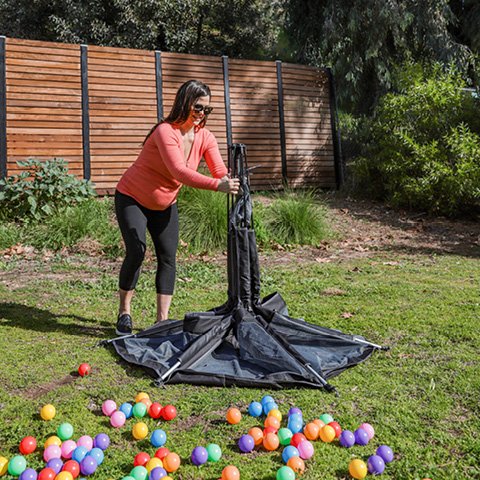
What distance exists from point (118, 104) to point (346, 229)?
14.8ft

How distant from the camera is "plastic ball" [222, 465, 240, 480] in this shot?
2.24 m

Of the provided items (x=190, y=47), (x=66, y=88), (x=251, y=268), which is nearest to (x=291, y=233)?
(x=251, y=268)

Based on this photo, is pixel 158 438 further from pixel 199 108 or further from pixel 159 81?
pixel 159 81

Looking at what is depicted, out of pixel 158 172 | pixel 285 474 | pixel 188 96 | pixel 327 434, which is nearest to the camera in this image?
pixel 285 474

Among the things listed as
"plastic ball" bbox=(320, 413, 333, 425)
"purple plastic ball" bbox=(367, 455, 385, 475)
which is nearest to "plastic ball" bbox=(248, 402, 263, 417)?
"plastic ball" bbox=(320, 413, 333, 425)

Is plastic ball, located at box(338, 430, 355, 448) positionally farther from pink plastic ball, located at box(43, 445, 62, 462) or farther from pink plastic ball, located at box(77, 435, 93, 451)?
pink plastic ball, located at box(43, 445, 62, 462)

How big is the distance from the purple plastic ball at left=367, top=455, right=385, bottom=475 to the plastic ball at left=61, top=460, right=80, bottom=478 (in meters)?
1.23

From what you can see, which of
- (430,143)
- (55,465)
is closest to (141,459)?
(55,465)

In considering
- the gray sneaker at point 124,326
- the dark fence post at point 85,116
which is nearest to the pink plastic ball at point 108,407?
the gray sneaker at point 124,326

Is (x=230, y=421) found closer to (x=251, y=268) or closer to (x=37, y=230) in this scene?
(x=251, y=268)

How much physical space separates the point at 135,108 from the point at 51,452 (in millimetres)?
8196

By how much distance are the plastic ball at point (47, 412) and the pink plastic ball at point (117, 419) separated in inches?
12.0

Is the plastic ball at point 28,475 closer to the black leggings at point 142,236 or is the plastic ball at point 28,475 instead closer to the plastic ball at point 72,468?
the plastic ball at point 72,468

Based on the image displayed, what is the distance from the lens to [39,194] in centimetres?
775
